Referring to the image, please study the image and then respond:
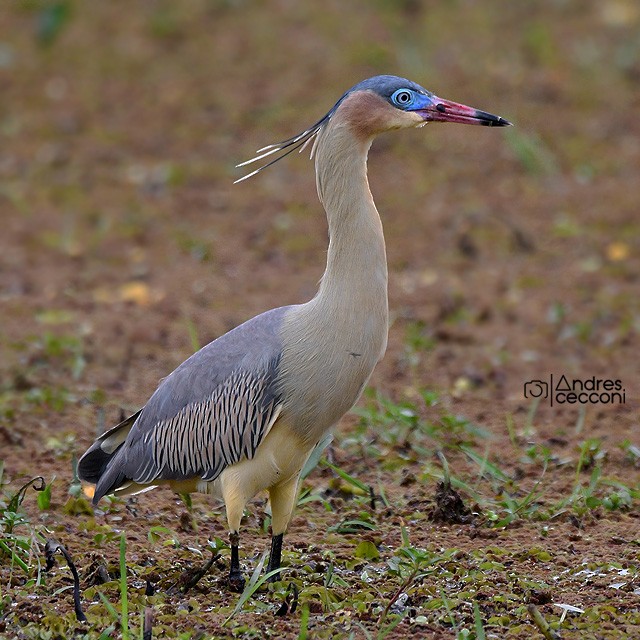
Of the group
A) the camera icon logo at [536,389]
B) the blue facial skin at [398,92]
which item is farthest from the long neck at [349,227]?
the camera icon logo at [536,389]

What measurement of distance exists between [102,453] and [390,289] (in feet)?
14.3

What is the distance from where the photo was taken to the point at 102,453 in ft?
18.4

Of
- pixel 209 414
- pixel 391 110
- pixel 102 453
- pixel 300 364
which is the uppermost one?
pixel 391 110

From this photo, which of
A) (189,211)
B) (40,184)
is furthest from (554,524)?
(40,184)

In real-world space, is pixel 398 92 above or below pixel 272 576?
above

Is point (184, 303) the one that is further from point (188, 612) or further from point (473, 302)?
point (188, 612)

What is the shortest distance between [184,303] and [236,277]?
28.7 inches

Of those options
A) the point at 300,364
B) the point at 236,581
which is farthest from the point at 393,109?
the point at 236,581

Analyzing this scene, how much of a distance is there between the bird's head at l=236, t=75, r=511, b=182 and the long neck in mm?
53

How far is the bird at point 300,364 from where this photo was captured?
4.90 meters

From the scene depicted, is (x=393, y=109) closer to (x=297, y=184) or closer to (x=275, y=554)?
(x=275, y=554)

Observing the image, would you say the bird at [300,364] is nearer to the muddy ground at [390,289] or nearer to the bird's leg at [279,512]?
the bird's leg at [279,512]

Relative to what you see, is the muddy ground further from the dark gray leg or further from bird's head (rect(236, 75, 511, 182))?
bird's head (rect(236, 75, 511, 182))

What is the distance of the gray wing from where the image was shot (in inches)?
197
